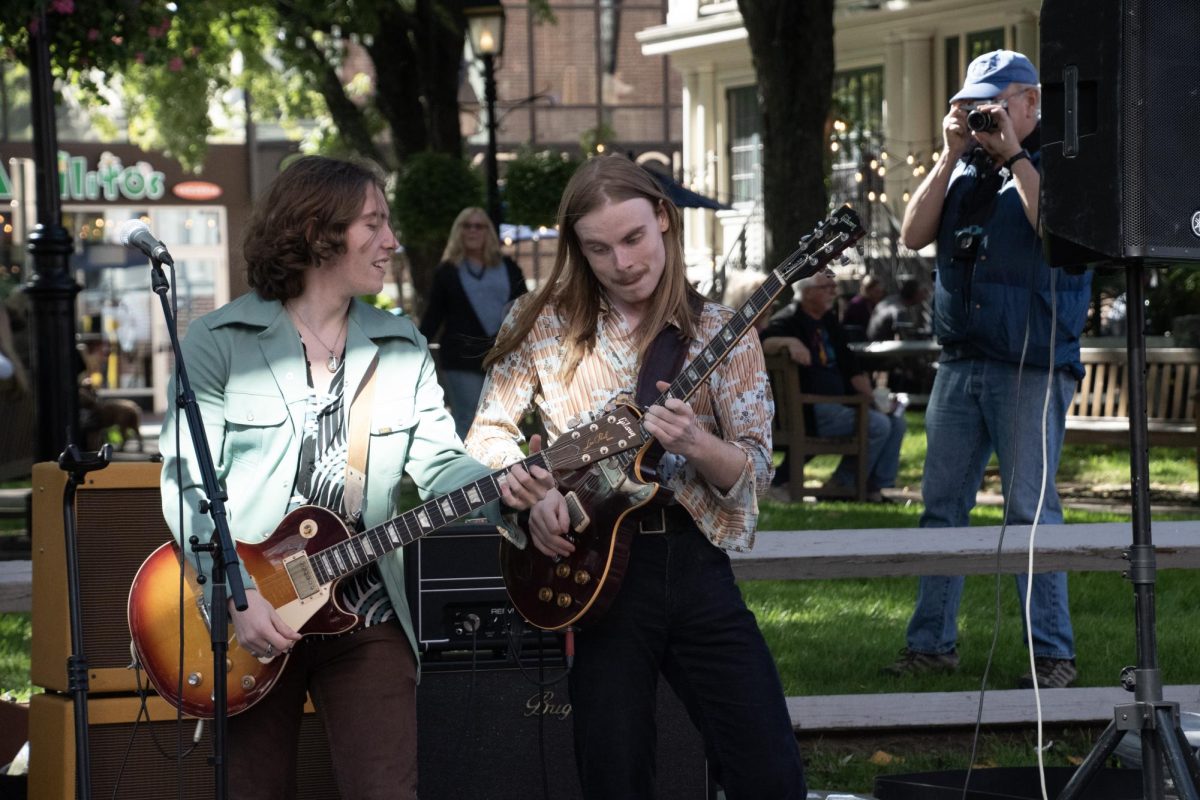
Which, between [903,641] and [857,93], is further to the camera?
[857,93]

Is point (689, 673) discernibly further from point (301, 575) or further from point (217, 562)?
point (217, 562)

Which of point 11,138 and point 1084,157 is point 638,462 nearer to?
point 1084,157

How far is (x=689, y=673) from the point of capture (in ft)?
12.0

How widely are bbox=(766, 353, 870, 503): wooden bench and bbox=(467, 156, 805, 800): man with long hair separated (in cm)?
739

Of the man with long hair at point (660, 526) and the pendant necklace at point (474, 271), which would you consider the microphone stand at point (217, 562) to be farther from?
the pendant necklace at point (474, 271)

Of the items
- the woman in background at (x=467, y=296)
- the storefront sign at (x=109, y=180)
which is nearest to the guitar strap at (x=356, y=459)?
the woman in background at (x=467, y=296)

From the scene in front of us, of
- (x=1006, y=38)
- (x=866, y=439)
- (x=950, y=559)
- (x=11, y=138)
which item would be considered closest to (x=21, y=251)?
(x=11, y=138)

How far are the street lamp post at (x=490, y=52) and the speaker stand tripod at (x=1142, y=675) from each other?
11.3 metres

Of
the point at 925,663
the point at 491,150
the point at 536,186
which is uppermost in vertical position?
the point at 491,150

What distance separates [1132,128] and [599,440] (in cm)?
146

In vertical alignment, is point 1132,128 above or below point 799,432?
above

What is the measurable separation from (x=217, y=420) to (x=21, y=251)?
26.2 meters

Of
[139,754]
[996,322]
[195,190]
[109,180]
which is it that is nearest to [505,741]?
[139,754]

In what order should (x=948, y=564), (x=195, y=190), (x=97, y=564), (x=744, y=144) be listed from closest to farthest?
1. (x=97, y=564)
2. (x=948, y=564)
3. (x=744, y=144)
4. (x=195, y=190)
